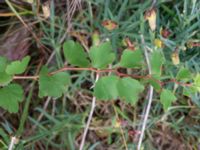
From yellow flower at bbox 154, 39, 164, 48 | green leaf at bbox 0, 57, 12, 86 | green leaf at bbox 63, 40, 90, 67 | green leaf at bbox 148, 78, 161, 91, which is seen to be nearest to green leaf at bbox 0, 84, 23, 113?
green leaf at bbox 0, 57, 12, 86

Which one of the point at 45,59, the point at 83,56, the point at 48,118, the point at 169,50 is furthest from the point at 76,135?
the point at 83,56

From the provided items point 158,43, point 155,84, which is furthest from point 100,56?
point 158,43

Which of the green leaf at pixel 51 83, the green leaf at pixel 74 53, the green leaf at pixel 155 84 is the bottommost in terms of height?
the green leaf at pixel 155 84

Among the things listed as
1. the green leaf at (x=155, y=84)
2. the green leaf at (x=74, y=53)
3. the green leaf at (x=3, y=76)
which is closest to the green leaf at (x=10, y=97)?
the green leaf at (x=3, y=76)

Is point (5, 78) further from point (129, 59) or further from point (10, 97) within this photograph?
point (129, 59)

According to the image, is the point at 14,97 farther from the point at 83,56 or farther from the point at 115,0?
the point at 115,0

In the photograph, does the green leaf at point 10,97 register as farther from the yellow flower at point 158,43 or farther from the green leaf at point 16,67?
the yellow flower at point 158,43

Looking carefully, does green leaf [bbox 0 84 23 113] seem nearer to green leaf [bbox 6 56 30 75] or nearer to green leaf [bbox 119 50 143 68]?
green leaf [bbox 6 56 30 75]
